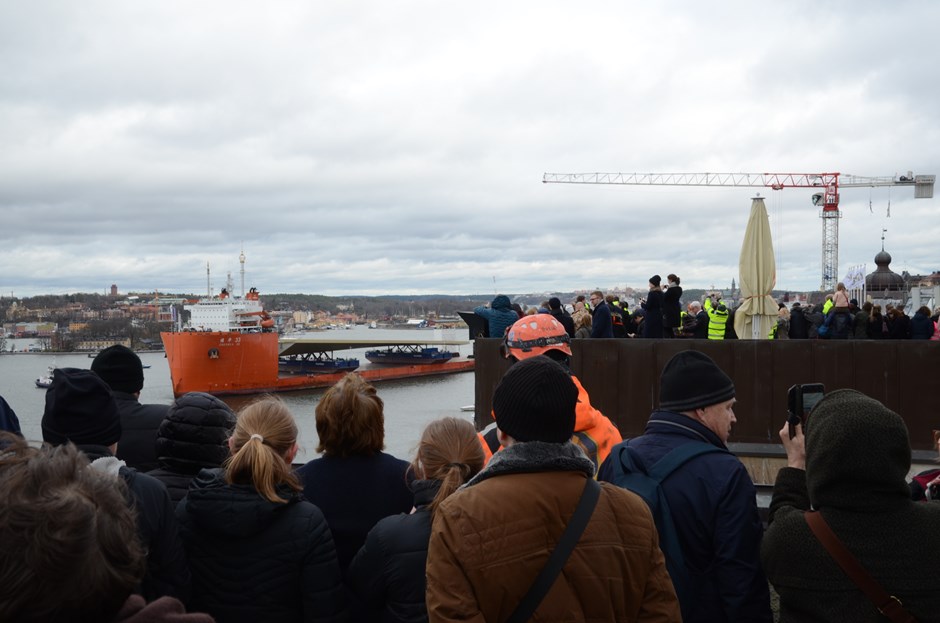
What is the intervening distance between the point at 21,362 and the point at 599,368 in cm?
10312

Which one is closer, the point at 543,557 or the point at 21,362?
the point at 543,557

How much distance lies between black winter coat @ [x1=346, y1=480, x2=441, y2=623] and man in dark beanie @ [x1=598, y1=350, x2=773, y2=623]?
29.4 inches

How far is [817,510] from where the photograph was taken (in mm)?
2238

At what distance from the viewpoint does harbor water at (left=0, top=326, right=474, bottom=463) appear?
1368 inches

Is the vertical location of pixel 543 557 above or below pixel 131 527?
below

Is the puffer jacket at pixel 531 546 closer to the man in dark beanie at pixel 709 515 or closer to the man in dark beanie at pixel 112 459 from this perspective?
the man in dark beanie at pixel 709 515

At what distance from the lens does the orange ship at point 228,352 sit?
1999 inches

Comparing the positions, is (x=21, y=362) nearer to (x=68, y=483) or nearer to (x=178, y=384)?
(x=178, y=384)

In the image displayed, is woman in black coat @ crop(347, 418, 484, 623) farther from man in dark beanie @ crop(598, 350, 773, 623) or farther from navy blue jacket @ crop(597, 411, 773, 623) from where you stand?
navy blue jacket @ crop(597, 411, 773, 623)

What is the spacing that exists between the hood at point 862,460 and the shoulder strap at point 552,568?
832 mm

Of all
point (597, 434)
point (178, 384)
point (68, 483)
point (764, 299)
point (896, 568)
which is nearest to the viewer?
point (68, 483)

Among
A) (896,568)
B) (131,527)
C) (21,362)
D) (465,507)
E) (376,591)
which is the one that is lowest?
(21,362)

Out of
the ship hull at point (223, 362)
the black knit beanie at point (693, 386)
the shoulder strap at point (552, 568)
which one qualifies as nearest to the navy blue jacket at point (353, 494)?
the black knit beanie at point (693, 386)

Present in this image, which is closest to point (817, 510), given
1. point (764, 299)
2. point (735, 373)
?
point (735, 373)
